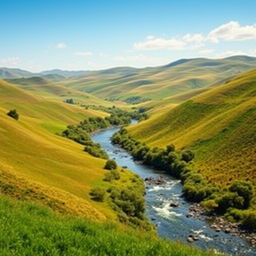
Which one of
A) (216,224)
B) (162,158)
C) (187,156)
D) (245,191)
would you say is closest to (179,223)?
(216,224)

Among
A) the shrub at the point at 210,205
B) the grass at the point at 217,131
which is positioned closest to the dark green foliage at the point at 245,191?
the shrub at the point at 210,205

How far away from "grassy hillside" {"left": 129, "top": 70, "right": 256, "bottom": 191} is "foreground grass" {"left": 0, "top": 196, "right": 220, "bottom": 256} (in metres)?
78.9

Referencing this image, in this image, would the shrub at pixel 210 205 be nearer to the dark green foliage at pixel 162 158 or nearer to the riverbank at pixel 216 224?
the riverbank at pixel 216 224

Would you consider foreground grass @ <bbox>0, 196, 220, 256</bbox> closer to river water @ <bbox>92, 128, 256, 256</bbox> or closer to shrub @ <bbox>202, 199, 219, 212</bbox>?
river water @ <bbox>92, 128, 256, 256</bbox>

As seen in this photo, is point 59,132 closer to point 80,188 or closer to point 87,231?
point 80,188

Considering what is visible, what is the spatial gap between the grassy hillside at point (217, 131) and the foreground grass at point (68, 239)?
78881mm

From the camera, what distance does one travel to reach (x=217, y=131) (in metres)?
139

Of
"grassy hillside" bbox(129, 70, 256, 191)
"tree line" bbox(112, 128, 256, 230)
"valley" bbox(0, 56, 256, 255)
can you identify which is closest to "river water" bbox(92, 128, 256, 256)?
"valley" bbox(0, 56, 256, 255)

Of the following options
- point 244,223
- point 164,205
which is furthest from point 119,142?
point 244,223

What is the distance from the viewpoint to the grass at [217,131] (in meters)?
109

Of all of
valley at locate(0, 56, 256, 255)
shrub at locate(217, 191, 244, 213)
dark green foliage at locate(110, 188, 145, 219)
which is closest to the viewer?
valley at locate(0, 56, 256, 255)

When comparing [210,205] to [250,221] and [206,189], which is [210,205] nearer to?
[206,189]

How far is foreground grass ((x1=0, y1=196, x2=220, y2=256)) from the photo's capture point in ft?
53.4

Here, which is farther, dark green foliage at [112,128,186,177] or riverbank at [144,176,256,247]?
dark green foliage at [112,128,186,177]
